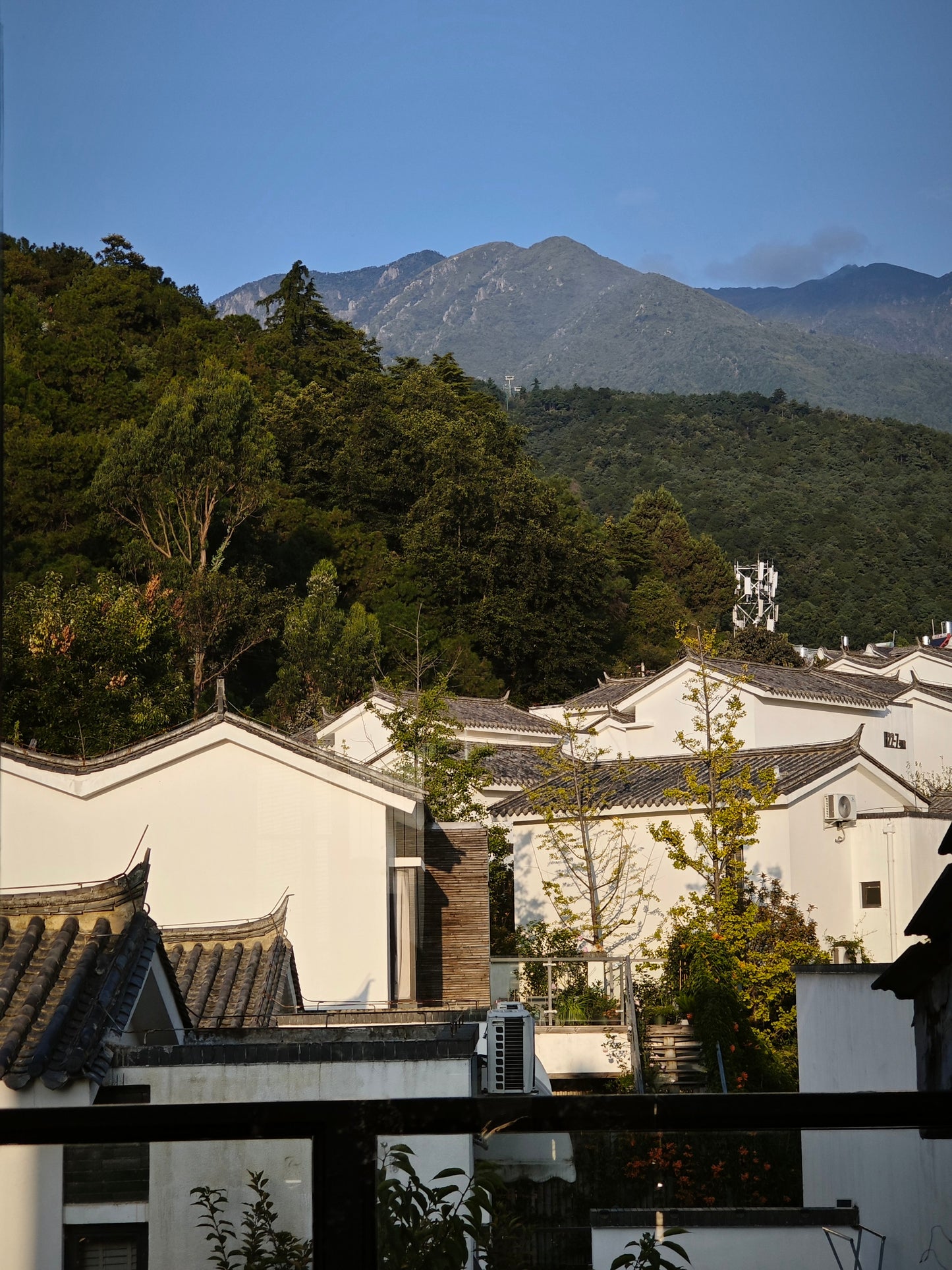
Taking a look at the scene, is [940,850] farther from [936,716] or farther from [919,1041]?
[936,716]

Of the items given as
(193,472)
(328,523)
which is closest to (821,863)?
(193,472)

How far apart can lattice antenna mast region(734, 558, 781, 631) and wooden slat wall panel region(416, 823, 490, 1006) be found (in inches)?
308

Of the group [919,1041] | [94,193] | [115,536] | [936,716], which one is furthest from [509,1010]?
[936,716]

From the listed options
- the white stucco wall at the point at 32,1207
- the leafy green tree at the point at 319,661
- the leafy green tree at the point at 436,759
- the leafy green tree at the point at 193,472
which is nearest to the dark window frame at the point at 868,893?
Result: the leafy green tree at the point at 436,759

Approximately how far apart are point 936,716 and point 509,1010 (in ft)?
25.0

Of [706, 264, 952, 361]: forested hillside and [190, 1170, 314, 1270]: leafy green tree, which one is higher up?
[706, 264, 952, 361]: forested hillside

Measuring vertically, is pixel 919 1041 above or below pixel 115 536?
below

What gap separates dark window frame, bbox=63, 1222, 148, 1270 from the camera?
44.9 inches

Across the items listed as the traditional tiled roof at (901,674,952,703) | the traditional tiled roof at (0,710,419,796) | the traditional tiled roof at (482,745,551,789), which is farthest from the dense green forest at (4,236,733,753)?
the traditional tiled roof at (901,674,952,703)

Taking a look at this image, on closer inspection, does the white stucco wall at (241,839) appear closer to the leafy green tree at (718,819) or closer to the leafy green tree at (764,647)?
the leafy green tree at (718,819)

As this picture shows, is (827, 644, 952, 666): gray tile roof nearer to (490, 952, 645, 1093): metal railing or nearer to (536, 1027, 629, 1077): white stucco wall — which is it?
(490, 952, 645, 1093): metal railing

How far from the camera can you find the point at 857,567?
1182 cm

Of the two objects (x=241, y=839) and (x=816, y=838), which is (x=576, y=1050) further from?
(x=816, y=838)

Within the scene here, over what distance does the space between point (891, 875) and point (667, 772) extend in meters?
1.30
